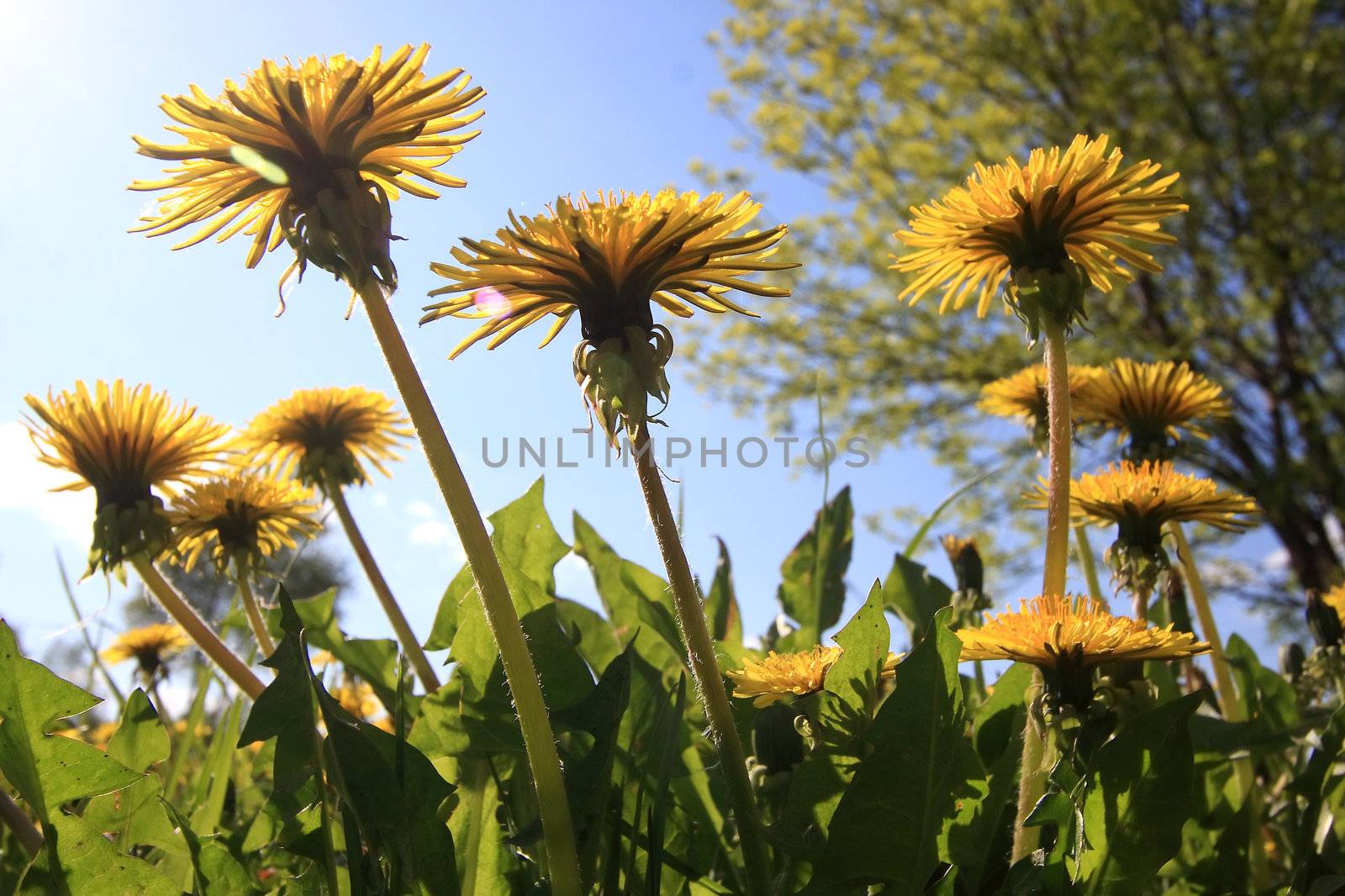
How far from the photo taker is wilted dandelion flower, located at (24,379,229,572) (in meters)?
1.70

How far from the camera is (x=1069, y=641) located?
3.93 ft

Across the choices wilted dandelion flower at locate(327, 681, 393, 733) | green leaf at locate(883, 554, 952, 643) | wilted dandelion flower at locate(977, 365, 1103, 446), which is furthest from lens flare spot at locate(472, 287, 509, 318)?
wilted dandelion flower at locate(327, 681, 393, 733)

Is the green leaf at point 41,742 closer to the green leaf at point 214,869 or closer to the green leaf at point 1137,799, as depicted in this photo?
the green leaf at point 214,869

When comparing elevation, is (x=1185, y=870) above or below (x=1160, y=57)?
below

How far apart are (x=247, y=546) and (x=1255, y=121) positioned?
1238 centimetres

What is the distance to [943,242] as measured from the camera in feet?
4.69

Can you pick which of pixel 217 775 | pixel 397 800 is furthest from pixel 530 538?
pixel 217 775

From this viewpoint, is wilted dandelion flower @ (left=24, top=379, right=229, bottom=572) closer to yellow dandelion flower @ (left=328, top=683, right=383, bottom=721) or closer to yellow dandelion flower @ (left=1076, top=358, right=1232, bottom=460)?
yellow dandelion flower @ (left=328, top=683, right=383, bottom=721)

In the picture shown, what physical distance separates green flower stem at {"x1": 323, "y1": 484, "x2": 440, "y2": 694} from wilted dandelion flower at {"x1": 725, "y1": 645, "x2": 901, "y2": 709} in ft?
1.86

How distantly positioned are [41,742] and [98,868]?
166mm

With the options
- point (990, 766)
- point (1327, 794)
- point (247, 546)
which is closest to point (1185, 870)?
point (1327, 794)

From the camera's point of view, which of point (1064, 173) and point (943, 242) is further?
point (943, 242)

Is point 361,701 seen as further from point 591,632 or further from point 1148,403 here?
point 1148,403

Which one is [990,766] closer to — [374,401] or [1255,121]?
[374,401]
